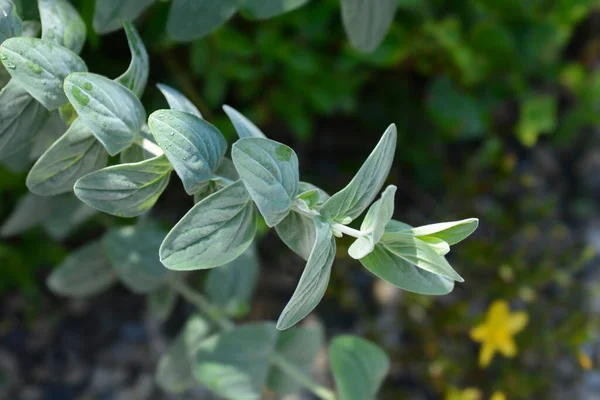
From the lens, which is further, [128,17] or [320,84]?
[320,84]

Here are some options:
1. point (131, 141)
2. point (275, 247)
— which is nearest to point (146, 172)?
point (131, 141)

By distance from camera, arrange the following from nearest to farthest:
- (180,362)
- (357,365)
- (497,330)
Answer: (357,365) → (180,362) → (497,330)

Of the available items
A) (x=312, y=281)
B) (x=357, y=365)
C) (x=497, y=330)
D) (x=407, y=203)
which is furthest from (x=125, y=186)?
(x=407, y=203)

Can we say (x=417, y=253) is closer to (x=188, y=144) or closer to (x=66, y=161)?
(x=188, y=144)

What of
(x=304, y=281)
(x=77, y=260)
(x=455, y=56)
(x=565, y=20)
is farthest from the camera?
(x=565, y=20)

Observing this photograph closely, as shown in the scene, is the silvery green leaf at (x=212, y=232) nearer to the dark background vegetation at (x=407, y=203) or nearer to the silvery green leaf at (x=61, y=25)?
the silvery green leaf at (x=61, y=25)

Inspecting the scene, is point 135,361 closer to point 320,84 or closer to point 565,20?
point 320,84

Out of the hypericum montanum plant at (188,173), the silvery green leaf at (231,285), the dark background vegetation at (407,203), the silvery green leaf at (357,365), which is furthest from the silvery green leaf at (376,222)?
the dark background vegetation at (407,203)

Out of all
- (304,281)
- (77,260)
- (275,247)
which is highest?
(304,281)
